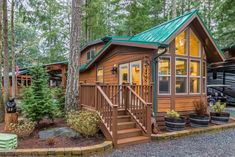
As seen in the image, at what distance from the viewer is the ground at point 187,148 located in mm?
4801

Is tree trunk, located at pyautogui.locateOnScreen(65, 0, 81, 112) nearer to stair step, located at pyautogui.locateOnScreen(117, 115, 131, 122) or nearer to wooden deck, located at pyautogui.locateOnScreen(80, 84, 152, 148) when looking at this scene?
A: wooden deck, located at pyautogui.locateOnScreen(80, 84, 152, 148)

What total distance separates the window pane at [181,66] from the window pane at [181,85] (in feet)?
0.81

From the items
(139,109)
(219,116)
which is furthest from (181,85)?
(139,109)

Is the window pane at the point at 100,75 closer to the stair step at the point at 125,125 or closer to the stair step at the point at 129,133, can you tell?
the stair step at the point at 125,125

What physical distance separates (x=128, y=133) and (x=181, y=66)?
3.87m

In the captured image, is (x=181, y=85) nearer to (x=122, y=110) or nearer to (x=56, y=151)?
(x=122, y=110)

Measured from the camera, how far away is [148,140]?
5.81m

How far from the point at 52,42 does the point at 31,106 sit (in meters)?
22.1

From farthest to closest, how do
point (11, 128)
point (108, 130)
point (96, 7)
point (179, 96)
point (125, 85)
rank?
point (96, 7), point (179, 96), point (125, 85), point (11, 128), point (108, 130)

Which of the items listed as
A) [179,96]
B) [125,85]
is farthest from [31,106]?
[179,96]

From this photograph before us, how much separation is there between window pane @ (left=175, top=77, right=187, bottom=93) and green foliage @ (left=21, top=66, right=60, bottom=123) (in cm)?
482

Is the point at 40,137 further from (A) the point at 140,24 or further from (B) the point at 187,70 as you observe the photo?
(A) the point at 140,24

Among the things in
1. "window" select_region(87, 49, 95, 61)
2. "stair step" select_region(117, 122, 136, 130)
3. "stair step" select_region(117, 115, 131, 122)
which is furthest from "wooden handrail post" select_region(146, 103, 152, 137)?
"window" select_region(87, 49, 95, 61)

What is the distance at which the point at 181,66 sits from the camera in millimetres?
8039
